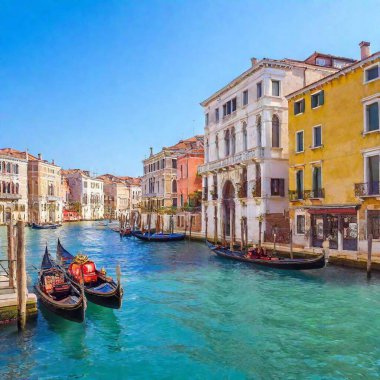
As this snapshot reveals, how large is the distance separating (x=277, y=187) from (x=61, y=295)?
13.8 metres

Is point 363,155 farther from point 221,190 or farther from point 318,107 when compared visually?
point 221,190

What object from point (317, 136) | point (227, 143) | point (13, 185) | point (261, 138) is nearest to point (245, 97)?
point (261, 138)

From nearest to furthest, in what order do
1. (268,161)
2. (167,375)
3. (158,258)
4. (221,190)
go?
(167,375), (158,258), (268,161), (221,190)

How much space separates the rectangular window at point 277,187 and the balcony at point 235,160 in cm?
142

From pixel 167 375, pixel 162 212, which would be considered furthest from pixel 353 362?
pixel 162 212

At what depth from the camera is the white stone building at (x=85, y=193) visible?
2768 inches

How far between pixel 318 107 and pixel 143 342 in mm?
12758

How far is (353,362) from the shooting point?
630 centimetres

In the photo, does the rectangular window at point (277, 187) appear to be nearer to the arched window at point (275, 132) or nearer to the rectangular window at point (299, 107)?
the arched window at point (275, 132)

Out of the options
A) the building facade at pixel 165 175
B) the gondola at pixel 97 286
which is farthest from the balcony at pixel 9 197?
the gondola at pixel 97 286

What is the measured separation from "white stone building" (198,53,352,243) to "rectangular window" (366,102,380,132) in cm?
621

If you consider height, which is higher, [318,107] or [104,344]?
[318,107]

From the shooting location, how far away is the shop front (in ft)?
49.9

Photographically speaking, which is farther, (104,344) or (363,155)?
(363,155)
